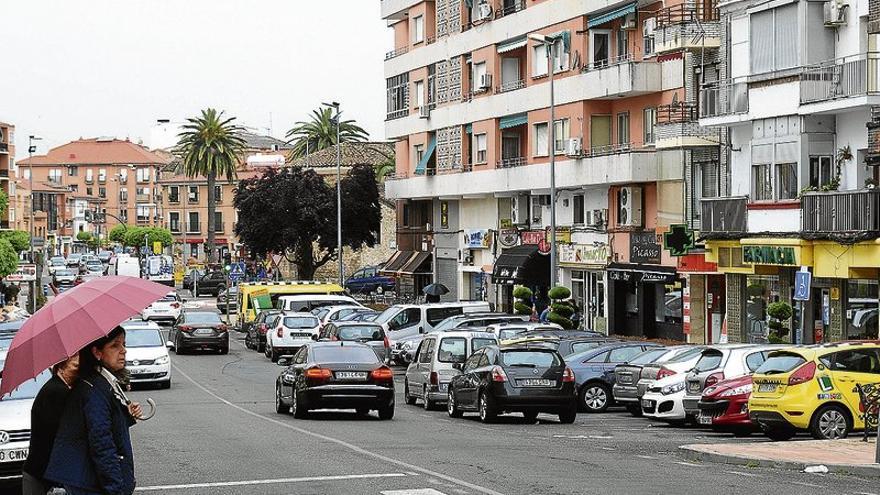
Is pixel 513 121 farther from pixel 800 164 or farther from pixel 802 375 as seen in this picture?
pixel 802 375

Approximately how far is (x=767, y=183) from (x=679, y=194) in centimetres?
740

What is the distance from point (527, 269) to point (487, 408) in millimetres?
32070

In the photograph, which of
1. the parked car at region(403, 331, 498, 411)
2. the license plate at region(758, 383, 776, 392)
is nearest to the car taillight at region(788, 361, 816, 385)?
the license plate at region(758, 383, 776, 392)

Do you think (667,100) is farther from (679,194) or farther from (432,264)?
(432,264)

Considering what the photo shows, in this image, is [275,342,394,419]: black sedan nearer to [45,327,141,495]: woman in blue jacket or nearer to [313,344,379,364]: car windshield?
[313,344,379,364]: car windshield

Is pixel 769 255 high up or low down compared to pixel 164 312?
up

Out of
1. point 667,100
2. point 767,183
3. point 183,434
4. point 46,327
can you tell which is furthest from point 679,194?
point 46,327

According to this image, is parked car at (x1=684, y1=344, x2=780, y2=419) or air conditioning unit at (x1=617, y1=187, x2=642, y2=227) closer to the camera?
parked car at (x1=684, y1=344, x2=780, y2=419)

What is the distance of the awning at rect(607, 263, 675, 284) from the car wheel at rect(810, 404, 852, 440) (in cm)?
2579

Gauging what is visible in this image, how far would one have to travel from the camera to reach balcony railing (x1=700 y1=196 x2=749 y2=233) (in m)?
44.1

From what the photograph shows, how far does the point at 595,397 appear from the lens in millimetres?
32781

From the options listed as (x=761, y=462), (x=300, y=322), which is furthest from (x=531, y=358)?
(x=300, y=322)

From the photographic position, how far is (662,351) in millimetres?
31812

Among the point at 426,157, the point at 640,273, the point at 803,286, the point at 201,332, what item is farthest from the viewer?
the point at 426,157
